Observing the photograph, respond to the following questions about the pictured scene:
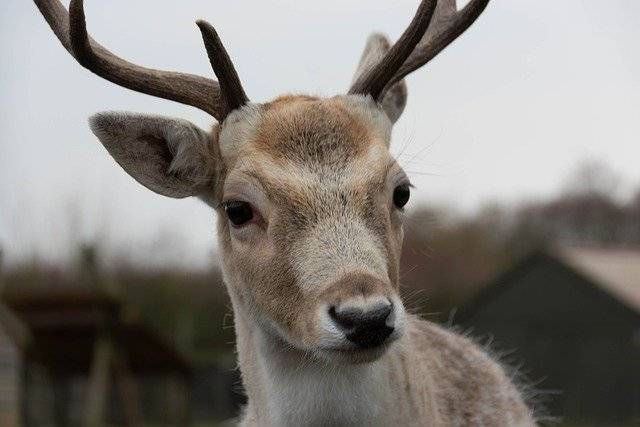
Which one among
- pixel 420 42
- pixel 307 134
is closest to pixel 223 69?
pixel 307 134

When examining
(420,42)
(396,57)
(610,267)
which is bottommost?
(610,267)

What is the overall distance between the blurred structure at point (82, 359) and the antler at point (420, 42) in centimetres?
1459

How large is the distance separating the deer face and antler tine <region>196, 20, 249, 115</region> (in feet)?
0.27

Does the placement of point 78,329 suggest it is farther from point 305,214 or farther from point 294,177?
point 305,214

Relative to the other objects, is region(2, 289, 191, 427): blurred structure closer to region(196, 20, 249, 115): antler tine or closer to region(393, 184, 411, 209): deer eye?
region(196, 20, 249, 115): antler tine

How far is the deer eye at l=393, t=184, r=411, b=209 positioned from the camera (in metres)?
6.25

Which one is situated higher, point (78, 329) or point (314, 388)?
point (314, 388)

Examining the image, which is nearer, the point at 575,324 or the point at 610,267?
the point at 575,324

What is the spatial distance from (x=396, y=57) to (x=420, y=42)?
611 millimetres

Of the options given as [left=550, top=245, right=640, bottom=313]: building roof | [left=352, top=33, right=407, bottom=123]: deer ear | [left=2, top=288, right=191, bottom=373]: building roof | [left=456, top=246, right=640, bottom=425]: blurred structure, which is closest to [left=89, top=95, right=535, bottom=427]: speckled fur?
[left=352, top=33, right=407, bottom=123]: deer ear

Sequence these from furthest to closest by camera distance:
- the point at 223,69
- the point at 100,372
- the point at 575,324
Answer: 1. the point at 575,324
2. the point at 100,372
3. the point at 223,69

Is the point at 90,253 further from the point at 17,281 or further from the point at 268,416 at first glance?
the point at 268,416

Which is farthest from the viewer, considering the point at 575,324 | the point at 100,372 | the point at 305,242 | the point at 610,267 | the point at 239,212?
the point at 610,267

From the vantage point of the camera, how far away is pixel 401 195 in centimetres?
630
